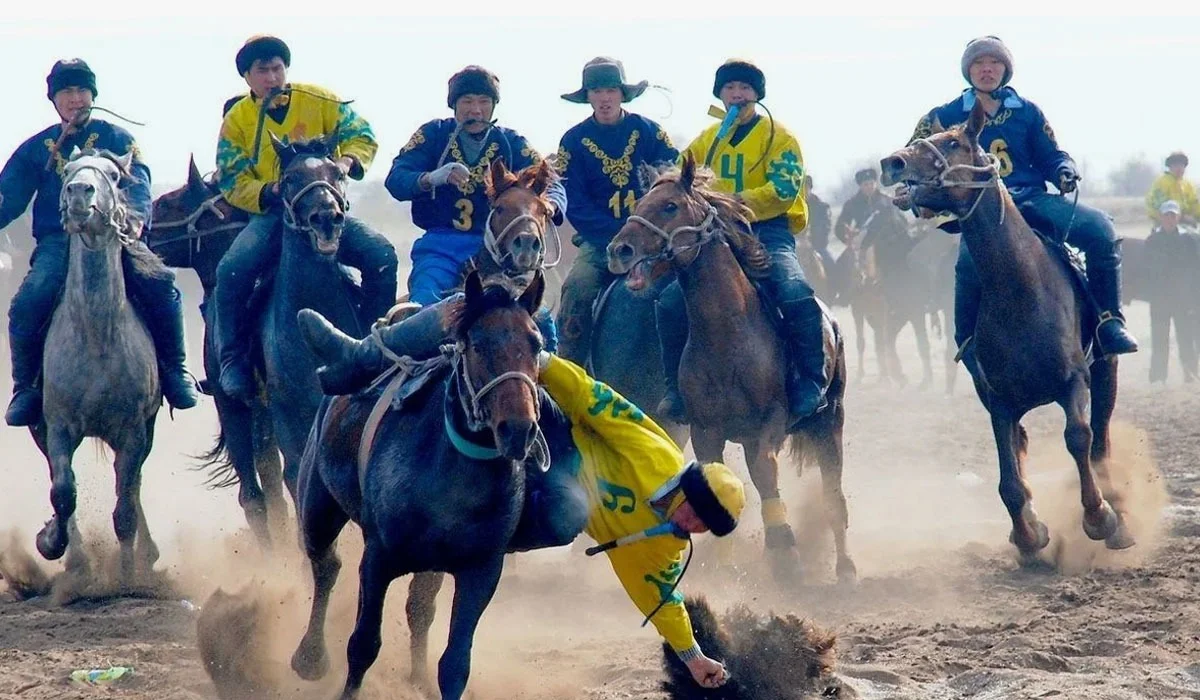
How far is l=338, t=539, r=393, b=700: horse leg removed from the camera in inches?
267

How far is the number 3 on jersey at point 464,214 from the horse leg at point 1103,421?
3.80 meters

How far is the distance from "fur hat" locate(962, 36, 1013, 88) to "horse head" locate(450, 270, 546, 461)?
510 centimetres

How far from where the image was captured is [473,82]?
386 inches

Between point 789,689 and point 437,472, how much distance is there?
1679 millimetres

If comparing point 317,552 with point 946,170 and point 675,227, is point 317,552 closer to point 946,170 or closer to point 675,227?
point 675,227

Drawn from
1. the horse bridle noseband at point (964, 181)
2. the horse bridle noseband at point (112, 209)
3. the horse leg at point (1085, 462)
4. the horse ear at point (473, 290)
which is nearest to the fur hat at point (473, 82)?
the horse bridle noseband at point (112, 209)

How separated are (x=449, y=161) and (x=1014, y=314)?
10.2ft

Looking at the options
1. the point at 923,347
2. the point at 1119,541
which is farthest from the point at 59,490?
the point at 923,347

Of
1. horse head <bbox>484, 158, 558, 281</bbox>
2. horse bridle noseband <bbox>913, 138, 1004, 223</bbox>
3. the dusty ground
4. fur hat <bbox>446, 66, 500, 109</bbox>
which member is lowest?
the dusty ground

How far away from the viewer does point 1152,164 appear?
3836 inches

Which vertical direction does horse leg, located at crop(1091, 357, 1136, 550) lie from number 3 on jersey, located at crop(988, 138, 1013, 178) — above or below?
below

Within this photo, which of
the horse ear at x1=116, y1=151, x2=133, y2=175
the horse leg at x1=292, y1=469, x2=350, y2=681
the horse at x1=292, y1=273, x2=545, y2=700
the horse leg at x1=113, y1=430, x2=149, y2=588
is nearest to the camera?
the horse at x1=292, y1=273, x2=545, y2=700

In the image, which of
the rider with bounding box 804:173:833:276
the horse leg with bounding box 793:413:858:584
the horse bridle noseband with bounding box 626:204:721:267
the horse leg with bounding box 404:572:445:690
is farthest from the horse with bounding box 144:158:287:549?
the rider with bounding box 804:173:833:276

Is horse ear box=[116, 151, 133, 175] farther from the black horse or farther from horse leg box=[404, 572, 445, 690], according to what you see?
horse leg box=[404, 572, 445, 690]
